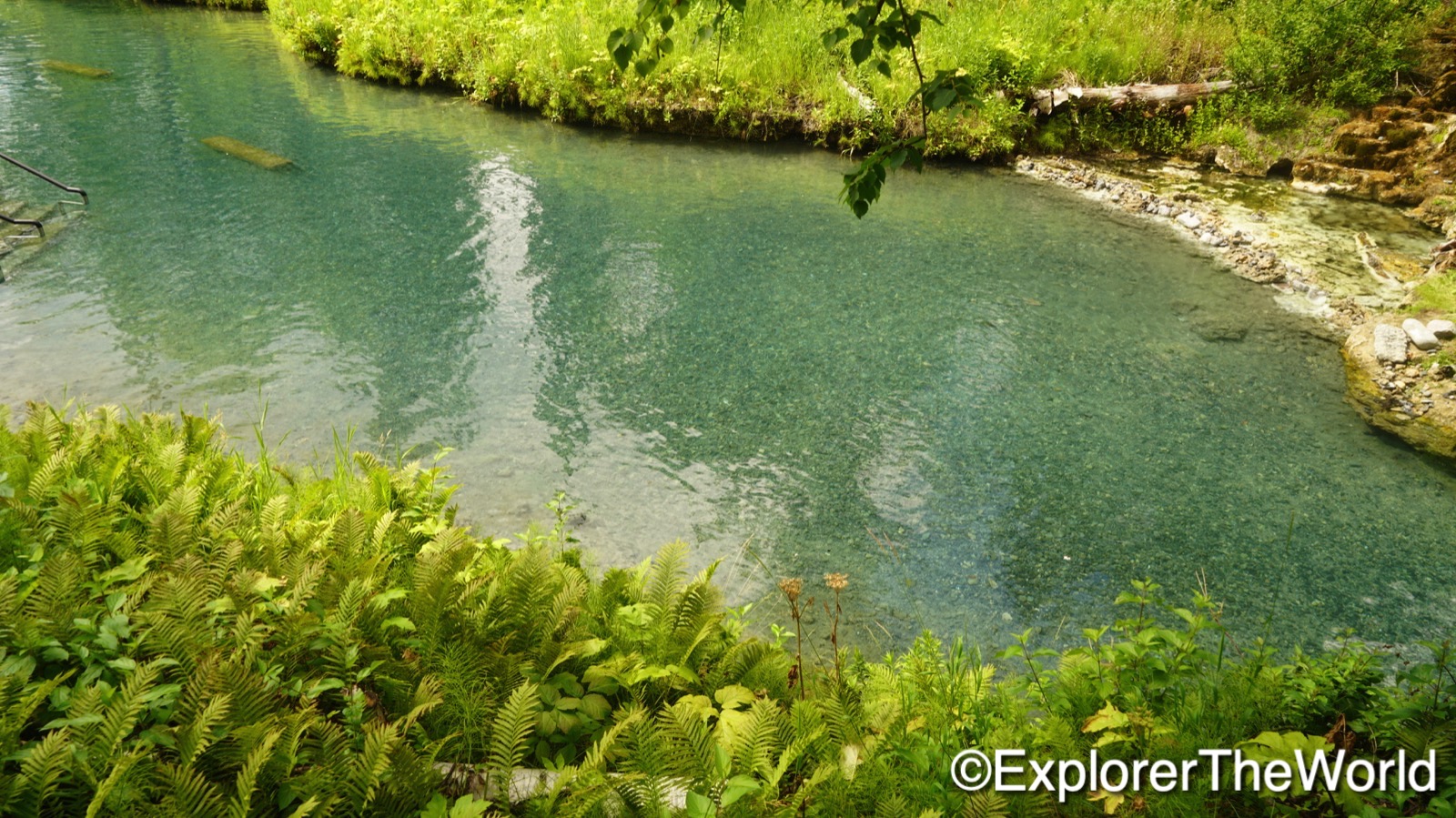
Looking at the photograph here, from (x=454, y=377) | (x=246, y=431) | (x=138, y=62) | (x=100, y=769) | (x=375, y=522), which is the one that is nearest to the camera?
(x=100, y=769)

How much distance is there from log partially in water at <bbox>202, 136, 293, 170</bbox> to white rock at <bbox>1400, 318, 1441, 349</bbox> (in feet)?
45.6

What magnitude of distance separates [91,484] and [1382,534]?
7.48 meters

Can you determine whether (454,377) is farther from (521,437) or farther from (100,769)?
(100,769)

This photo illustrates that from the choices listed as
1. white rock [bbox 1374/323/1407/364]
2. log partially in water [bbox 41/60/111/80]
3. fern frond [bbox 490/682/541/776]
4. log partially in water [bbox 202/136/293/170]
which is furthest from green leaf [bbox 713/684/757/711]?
log partially in water [bbox 41/60/111/80]

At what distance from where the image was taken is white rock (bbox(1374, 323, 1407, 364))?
7.48 metres

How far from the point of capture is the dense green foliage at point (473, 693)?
2.04 meters

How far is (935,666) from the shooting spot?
3.41m

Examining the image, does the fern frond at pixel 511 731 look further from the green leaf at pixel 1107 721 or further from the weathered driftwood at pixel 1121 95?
the weathered driftwood at pixel 1121 95

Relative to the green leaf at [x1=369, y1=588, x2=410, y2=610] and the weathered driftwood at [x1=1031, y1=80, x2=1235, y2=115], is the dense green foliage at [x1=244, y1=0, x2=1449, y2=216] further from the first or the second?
the green leaf at [x1=369, y1=588, x2=410, y2=610]

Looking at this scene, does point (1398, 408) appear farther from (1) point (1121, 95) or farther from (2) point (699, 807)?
(1) point (1121, 95)

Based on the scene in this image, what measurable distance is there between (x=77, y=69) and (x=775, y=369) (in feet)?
54.9

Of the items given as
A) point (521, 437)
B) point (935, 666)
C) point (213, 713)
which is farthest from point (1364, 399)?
point (213, 713)

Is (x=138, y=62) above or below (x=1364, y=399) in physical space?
above

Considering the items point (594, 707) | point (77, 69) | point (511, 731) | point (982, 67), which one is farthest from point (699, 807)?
point (77, 69)
